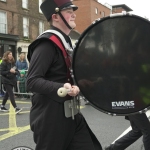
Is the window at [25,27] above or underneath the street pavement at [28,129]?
above

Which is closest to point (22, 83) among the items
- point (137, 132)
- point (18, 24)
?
point (137, 132)

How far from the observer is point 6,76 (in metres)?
8.30

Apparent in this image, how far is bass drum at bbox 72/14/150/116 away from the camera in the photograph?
2012 millimetres

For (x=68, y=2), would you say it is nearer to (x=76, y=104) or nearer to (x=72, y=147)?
(x=76, y=104)

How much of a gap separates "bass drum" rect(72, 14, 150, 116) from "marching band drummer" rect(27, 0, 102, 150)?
26 cm

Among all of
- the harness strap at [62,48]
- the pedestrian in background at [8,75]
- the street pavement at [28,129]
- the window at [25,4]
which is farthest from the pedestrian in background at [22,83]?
the window at [25,4]

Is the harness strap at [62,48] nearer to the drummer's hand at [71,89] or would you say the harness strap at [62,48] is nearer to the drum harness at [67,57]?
the drum harness at [67,57]

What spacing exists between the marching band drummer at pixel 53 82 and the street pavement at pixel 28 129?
2561 millimetres

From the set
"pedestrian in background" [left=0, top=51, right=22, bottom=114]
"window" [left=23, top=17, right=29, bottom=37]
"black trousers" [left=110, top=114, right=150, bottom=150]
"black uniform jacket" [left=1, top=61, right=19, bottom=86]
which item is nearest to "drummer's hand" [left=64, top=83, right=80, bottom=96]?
"black trousers" [left=110, top=114, right=150, bottom=150]

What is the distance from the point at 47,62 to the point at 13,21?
83.6ft

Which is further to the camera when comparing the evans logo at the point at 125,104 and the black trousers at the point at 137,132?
the black trousers at the point at 137,132

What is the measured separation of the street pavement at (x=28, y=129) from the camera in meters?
5.07

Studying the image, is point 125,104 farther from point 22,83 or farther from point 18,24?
point 18,24

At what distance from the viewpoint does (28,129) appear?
6.14 meters
